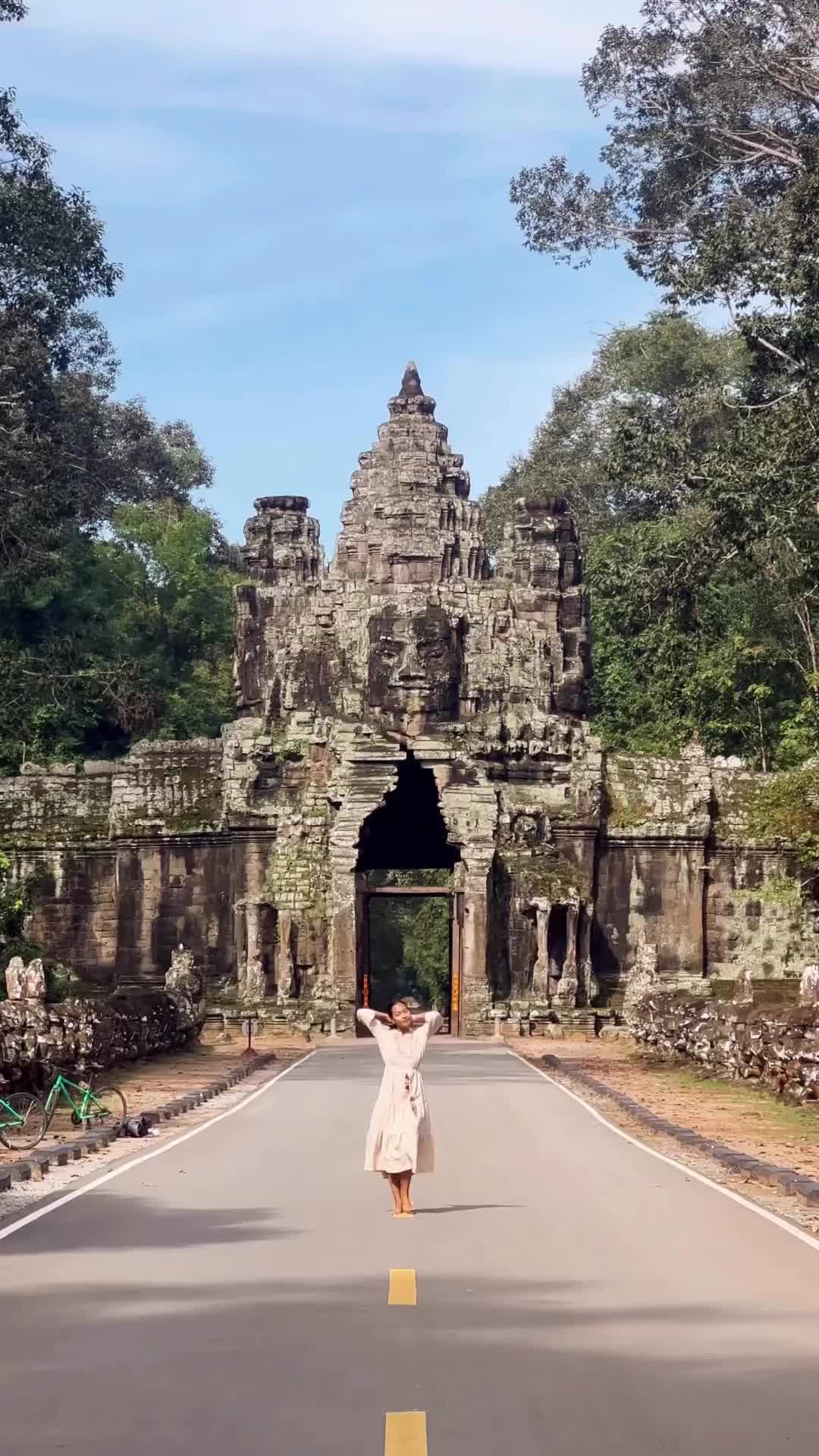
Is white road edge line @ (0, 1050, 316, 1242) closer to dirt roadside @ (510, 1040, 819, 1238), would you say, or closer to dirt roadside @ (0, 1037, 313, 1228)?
dirt roadside @ (0, 1037, 313, 1228)

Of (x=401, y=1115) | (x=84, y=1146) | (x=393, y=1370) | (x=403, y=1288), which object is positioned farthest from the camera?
(x=84, y=1146)

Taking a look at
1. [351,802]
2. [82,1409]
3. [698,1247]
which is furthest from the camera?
[351,802]

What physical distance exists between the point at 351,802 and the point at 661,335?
38416mm

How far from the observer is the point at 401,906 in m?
79.0

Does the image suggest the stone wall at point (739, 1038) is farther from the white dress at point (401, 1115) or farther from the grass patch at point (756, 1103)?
the white dress at point (401, 1115)

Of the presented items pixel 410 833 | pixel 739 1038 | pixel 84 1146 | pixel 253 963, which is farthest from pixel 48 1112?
pixel 410 833

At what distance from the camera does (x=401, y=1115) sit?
1442cm

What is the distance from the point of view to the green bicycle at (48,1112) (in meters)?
20.1

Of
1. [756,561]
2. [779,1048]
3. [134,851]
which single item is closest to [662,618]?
[756,561]

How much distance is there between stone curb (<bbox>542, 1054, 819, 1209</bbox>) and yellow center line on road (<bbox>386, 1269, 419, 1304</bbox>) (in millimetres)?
4642

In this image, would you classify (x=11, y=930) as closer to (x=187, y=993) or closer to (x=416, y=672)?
(x=187, y=993)

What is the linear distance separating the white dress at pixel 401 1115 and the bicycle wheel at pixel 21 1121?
5539mm

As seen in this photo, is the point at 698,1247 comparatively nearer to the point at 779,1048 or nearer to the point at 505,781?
the point at 779,1048

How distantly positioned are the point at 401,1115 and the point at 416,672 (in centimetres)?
3333
